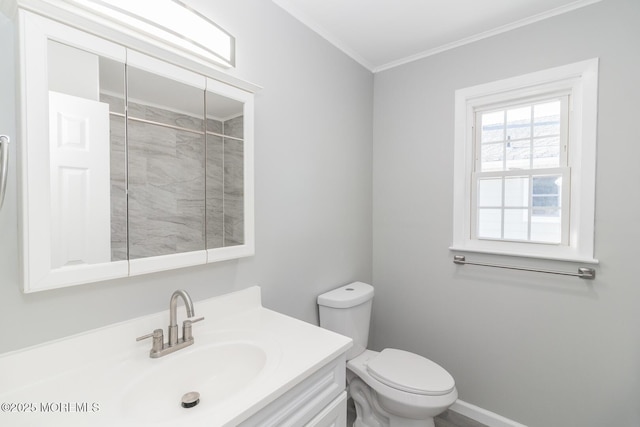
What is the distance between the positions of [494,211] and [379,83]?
1285 mm

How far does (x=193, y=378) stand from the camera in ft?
3.19

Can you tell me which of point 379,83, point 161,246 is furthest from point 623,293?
point 161,246

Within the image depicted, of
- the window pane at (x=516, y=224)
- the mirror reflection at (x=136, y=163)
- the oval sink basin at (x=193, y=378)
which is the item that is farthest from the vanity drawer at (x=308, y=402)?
the window pane at (x=516, y=224)

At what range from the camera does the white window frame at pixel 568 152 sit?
1.50 meters

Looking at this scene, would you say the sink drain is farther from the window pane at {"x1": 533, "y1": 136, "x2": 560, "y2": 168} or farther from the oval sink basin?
the window pane at {"x1": 533, "y1": 136, "x2": 560, "y2": 168}

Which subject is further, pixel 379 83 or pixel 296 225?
pixel 379 83

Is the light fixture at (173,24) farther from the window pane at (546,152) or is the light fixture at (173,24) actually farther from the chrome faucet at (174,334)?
the window pane at (546,152)

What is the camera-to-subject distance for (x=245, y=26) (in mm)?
1316

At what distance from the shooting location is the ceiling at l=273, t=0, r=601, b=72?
1523 mm

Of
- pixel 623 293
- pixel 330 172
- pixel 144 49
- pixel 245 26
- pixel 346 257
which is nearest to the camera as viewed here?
pixel 144 49

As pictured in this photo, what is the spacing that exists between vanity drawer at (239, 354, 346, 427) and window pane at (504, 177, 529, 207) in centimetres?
150

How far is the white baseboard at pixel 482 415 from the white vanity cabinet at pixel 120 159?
1.82 metres

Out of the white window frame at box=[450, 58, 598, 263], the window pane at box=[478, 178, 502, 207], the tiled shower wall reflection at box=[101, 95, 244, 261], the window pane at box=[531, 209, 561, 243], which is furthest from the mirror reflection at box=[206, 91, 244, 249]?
the window pane at box=[531, 209, 561, 243]

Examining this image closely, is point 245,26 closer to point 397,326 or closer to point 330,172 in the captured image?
point 330,172
